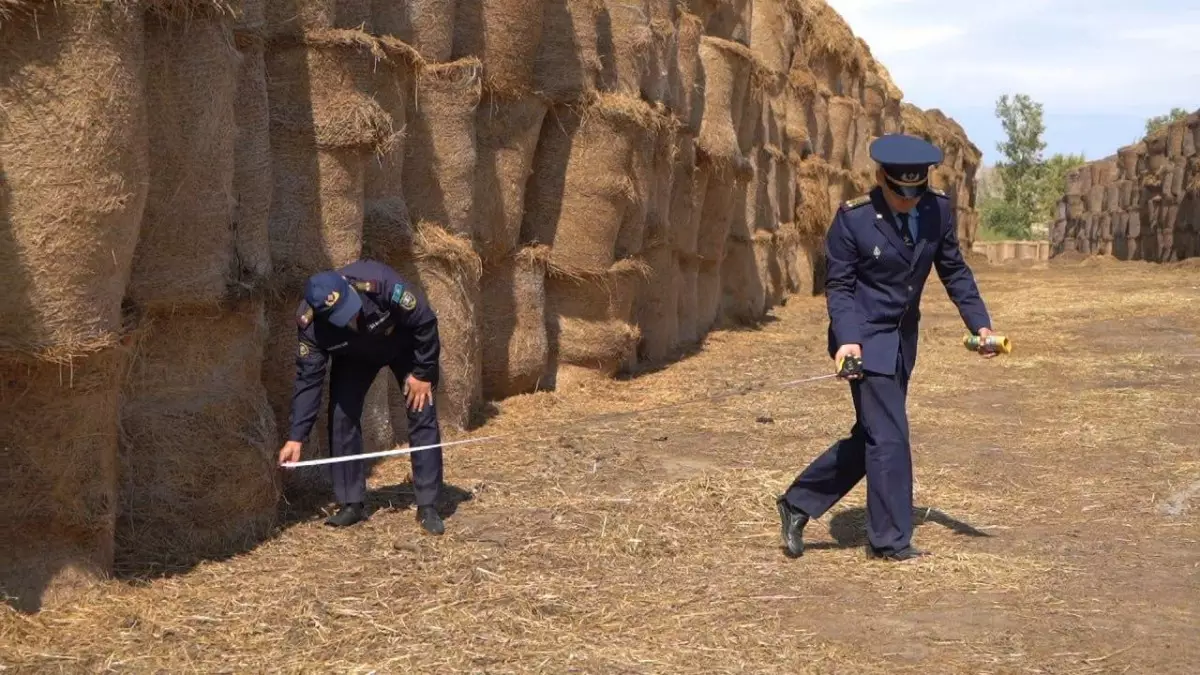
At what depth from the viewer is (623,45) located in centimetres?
1118

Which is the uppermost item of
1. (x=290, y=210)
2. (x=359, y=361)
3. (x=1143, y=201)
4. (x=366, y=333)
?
(x=1143, y=201)

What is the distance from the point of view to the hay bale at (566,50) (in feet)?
33.1

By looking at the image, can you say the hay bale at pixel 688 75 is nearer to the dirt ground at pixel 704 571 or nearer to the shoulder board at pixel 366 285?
the dirt ground at pixel 704 571

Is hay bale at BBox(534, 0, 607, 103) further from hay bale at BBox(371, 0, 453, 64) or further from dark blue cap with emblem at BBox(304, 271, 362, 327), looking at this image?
dark blue cap with emblem at BBox(304, 271, 362, 327)

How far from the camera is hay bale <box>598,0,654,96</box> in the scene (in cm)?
1108

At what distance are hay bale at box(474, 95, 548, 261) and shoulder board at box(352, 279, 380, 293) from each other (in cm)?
308

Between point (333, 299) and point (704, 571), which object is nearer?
point (704, 571)

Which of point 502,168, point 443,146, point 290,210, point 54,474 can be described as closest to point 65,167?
point 54,474

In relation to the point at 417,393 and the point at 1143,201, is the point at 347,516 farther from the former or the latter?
the point at 1143,201

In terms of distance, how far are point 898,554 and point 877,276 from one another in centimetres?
126

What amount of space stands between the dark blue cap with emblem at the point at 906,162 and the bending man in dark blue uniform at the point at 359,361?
225 centimetres

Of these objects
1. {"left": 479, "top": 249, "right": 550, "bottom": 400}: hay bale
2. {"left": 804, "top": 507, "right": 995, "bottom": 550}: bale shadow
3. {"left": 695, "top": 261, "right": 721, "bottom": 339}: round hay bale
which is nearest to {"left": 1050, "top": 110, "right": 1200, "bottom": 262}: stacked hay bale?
{"left": 695, "top": 261, "right": 721, "bottom": 339}: round hay bale

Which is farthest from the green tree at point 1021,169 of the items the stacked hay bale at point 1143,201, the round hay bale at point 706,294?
the round hay bale at point 706,294

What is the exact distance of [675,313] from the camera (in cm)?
1368
